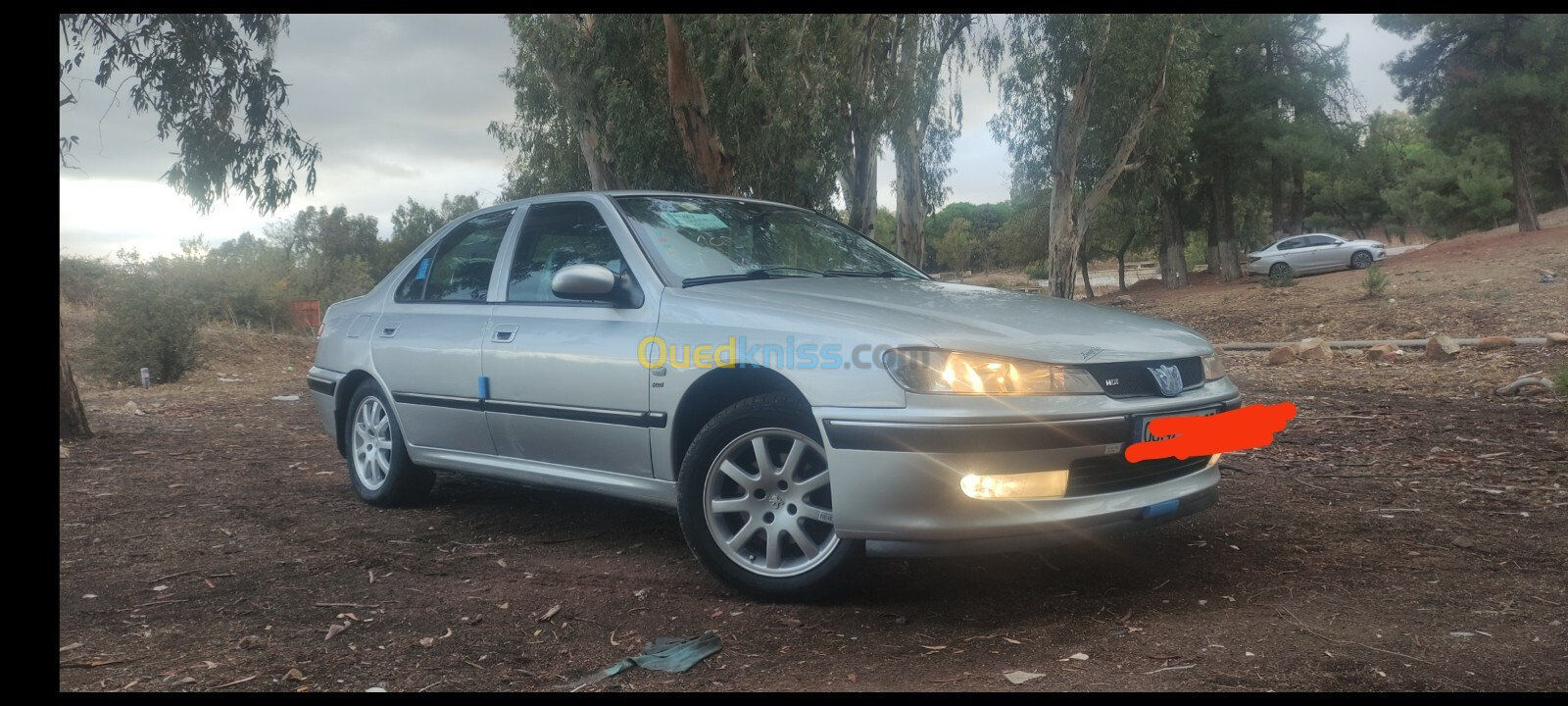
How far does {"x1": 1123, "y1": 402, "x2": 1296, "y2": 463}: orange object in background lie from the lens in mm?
3850

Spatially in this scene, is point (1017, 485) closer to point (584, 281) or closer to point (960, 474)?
point (960, 474)

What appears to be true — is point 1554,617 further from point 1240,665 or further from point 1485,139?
point 1485,139

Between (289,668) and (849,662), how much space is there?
173 cm

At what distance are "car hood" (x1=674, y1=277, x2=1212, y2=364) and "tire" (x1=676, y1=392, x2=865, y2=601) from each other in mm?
388

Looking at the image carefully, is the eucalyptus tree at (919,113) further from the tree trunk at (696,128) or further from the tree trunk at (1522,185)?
the tree trunk at (1522,185)

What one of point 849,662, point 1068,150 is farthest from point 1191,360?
point 1068,150

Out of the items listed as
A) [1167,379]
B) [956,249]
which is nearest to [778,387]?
[1167,379]

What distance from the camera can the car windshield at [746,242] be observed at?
4.68 metres

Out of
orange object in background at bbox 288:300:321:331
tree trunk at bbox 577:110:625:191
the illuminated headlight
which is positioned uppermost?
tree trunk at bbox 577:110:625:191

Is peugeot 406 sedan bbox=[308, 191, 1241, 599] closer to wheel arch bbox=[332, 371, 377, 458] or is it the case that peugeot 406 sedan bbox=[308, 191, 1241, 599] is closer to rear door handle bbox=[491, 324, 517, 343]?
rear door handle bbox=[491, 324, 517, 343]

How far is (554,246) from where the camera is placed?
511cm

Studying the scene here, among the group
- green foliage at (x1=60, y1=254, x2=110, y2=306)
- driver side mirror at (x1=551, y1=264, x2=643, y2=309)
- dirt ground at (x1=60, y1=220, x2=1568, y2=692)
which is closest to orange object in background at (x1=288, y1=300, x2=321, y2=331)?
green foliage at (x1=60, y1=254, x2=110, y2=306)

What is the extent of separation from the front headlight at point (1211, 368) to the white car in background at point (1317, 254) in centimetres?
3180

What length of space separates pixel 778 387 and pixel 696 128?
10348 mm
